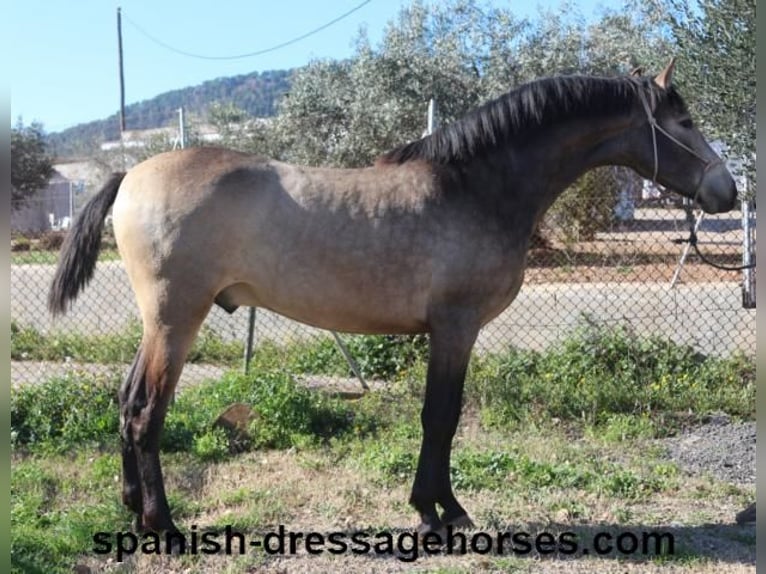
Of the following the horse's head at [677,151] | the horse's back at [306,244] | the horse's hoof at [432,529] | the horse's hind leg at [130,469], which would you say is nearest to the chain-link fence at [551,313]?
the horse's head at [677,151]

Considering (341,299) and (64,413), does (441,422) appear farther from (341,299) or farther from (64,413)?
(64,413)

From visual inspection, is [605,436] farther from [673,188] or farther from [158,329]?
[158,329]

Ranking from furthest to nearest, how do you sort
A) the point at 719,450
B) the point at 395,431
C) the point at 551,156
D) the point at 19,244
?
1. the point at 19,244
2. the point at 395,431
3. the point at 719,450
4. the point at 551,156

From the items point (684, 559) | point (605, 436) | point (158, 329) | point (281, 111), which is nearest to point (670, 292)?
point (605, 436)

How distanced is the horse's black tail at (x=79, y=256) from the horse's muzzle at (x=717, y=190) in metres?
3.37

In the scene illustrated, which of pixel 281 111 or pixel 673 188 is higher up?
pixel 281 111

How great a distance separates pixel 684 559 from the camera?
414 centimetres

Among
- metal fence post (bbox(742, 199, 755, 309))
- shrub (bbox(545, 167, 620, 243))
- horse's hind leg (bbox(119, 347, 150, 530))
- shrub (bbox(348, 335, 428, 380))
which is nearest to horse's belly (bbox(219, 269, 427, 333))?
horse's hind leg (bbox(119, 347, 150, 530))

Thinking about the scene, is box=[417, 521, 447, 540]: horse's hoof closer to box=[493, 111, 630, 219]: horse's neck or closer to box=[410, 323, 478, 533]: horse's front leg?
box=[410, 323, 478, 533]: horse's front leg

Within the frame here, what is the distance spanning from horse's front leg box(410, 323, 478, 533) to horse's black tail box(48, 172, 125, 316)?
6.76ft

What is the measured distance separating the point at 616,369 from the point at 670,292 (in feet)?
8.50

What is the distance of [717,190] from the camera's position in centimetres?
450

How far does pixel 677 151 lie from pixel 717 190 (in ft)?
1.00

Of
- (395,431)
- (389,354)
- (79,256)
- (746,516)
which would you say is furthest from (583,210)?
(79,256)
